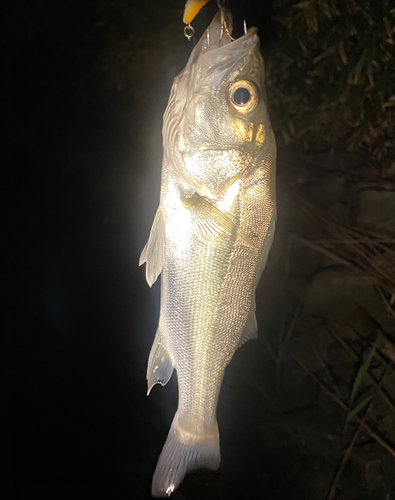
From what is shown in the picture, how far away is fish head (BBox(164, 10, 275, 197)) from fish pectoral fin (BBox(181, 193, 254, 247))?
26mm

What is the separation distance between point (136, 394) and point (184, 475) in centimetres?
39

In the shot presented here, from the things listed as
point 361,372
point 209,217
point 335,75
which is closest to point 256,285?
point 209,217

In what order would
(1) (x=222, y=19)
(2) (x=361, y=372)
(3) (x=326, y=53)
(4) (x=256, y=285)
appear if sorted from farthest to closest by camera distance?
(2) (x=361, y=372)
(3) (x=326, y=53)
(4) (x=256, y=285)
(1) (x=222, y=19)

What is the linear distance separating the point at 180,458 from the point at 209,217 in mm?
662

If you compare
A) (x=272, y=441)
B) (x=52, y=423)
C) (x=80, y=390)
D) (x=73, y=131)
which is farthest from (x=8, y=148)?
(x=272, y=441)

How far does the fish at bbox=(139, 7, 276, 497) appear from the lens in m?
0.71

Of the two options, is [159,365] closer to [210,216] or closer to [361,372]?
[210,216]

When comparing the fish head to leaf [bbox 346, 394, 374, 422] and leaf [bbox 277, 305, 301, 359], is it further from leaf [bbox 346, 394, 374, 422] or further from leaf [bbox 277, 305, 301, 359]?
leaf [bbox 346, 394, 374, 422]

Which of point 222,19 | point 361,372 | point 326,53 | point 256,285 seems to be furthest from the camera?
point 361,372

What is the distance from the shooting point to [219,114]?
723 millimetres

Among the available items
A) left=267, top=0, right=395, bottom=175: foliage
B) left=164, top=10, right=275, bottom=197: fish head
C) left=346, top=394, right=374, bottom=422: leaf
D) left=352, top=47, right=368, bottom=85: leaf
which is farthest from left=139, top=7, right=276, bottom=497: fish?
left=346, top=394, right=374, bottom=422: leaf

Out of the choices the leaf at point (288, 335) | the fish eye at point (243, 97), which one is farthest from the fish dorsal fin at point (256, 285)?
the leaf at point (288, 335)

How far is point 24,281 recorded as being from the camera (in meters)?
1.07

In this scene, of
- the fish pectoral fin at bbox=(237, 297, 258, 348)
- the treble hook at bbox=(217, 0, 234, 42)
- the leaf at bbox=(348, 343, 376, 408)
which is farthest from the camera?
the leaf at bbox=(348, 343, 376, 408)
